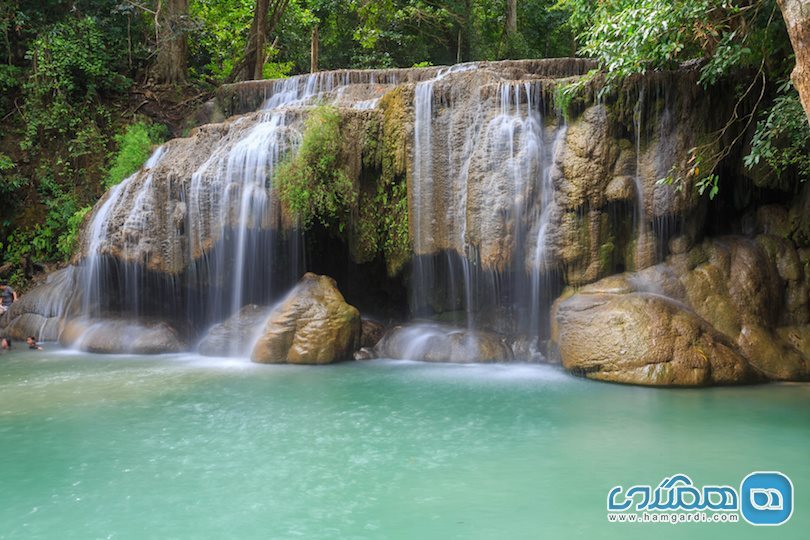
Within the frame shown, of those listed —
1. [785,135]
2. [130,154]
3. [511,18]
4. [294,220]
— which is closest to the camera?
[785,135]

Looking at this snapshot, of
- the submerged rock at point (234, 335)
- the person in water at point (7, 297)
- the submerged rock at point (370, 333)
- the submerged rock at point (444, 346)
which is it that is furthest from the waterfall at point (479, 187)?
the person in water at point (7, 297)

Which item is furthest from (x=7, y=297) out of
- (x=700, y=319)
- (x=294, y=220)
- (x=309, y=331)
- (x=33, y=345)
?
(x=700, y=319)

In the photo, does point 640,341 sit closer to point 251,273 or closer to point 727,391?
point 727,391

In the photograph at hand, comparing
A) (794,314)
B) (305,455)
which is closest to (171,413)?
(305,455)

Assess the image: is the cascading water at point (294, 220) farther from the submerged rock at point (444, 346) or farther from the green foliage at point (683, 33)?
the green foliage at point (683, 33)

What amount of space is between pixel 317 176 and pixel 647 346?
6.19 m

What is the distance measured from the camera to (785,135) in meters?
9.14

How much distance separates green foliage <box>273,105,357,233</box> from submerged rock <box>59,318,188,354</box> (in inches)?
128

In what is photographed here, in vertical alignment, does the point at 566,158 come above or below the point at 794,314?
above

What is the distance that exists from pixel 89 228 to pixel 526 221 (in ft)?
27.1

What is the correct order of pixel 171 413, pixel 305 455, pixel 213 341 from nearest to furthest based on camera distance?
1. pixel 305 455
2. pixel 171 413
3. pixel 213 341

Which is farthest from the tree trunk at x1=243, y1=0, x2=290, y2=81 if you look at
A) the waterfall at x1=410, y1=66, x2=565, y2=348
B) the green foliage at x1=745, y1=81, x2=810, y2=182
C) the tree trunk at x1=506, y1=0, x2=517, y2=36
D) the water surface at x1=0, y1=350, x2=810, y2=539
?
the green foliage at x1=745, y1=81, x2=810, y2=182

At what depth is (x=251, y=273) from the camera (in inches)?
472

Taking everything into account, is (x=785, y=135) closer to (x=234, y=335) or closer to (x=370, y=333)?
(x=370, y=333)
